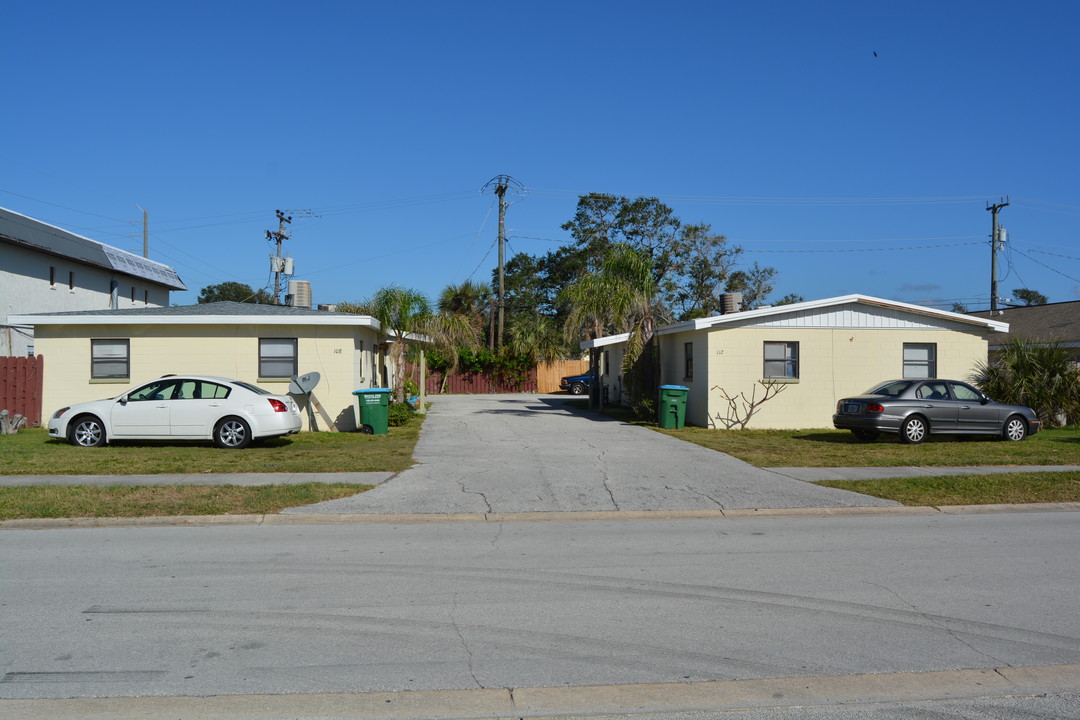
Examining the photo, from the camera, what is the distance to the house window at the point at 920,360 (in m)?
22.9

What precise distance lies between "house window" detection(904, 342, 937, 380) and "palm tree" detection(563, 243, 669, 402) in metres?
7.06

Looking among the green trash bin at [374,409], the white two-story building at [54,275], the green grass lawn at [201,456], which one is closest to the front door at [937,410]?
the green grass lawn at [201,456]

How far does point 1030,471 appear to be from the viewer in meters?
13.6

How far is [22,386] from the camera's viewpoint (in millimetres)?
20109

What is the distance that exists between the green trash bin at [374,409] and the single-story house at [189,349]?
1.12 m

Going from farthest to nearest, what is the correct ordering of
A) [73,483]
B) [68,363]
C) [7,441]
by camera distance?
[68,363] < [7,441] < [73,483]

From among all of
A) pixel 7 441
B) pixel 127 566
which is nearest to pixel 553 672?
pixel 127 566

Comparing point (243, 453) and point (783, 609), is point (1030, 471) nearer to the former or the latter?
point (783, 609)

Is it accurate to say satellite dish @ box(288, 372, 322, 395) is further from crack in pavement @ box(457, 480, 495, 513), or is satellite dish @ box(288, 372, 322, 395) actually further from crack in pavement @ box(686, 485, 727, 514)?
crack in pavement @ box(686, 485, 727, 514)

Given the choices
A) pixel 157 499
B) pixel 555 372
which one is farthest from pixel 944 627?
pixel 555 372

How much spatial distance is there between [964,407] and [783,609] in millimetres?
14731

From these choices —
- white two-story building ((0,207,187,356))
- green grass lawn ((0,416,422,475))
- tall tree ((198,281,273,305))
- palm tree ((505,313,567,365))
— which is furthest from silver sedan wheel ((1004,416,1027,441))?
tall tree ((198,281,273,305))

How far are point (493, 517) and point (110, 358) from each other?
14.3m

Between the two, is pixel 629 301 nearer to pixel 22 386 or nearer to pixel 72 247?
pixel 22 386
